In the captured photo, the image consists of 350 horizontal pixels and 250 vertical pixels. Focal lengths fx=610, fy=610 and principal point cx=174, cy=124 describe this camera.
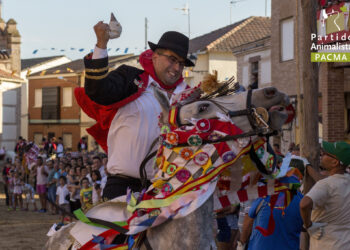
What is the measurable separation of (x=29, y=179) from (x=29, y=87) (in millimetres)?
26712

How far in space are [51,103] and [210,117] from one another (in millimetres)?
47168

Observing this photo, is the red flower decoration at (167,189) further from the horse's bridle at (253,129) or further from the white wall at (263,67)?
the white wall at (263,67)

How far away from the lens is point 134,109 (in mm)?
3803

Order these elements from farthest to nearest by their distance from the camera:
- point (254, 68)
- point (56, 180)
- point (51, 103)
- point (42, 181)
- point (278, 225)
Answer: point (51, 103), point (254, 68), point (42, 181), point (56, 180), point (278, 225)

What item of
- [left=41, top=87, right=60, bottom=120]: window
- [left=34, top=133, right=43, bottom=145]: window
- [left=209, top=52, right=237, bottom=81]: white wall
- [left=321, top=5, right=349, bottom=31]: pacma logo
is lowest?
[left=34, top=133, right=43, bottom=145]: window

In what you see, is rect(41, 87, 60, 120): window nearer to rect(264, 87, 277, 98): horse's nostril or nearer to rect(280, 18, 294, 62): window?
rect(280, 18, 294, 62): window

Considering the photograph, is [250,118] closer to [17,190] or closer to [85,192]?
[85,192]

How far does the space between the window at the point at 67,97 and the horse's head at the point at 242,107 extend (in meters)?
45.0

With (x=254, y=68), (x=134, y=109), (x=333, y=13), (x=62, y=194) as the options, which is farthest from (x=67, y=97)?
(x=134, y=109)

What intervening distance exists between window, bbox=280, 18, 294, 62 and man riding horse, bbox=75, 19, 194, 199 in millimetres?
18566

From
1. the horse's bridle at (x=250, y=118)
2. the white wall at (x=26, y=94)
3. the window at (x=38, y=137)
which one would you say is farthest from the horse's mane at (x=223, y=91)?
the window at (x=38, y=137)

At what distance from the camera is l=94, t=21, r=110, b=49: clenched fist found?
11.2 feet

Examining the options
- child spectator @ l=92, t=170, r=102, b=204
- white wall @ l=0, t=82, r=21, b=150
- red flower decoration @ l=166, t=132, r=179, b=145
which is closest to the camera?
red flower decoration @ l=166, t=132, r=179, b=145

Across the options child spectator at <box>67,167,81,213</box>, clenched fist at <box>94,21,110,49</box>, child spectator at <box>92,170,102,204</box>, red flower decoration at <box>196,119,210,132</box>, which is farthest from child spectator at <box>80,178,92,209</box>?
red flower decoration at <box>196,119,210,132</box>
